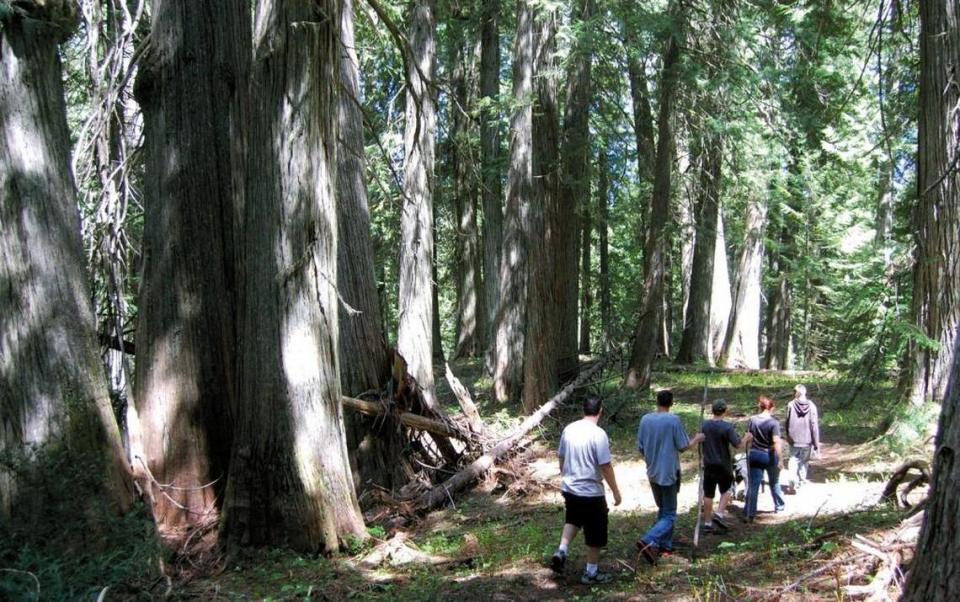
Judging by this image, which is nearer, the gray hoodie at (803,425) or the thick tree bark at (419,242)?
the gray hoodie at (803,425)

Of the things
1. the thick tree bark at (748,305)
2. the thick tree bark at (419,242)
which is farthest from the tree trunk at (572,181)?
the thick tree bark at (748,305)

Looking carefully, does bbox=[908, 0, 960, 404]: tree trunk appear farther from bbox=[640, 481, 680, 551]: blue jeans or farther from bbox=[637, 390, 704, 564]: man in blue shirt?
bbox=[640, 481, 680, 551]: blue jeans

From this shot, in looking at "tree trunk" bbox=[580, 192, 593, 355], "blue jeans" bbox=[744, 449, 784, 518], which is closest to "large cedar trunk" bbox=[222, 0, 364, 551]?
"blue jeans" bbox=[744, 449, 784, 518]

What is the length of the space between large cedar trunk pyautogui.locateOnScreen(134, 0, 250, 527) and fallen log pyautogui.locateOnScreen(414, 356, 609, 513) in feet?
9.61

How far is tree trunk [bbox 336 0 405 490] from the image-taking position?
34.4 ft

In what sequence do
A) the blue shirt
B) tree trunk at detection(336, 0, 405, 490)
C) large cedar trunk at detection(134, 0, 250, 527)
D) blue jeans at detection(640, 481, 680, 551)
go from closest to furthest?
blue jeans at detection(640, 481, 680, 551) → the blue shirt → large cedar trunk at detection(134, 0, 250, 527) → tree trunk at detection(336, 0, 405, 490)

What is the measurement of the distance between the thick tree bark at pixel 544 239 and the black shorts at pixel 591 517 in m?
8.28

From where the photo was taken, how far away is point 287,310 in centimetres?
817

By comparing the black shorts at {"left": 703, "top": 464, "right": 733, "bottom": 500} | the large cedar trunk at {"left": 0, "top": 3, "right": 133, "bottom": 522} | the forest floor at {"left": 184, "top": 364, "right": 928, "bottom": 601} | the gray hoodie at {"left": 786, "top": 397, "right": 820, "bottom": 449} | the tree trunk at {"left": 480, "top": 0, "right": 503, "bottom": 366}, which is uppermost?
the tree trunk at {"left": 480, "top": 0, "right": 503, "bottom": 366}

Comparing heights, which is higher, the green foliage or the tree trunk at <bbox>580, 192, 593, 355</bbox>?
the tree trunk at <bbox>580, 192, 593, 355</bbox>

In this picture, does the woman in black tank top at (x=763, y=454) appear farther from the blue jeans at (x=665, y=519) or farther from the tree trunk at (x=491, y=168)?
the tree trunk at (x=491, y=168)

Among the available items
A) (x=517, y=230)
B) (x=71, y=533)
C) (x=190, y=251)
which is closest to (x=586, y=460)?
(x=71, y=533)

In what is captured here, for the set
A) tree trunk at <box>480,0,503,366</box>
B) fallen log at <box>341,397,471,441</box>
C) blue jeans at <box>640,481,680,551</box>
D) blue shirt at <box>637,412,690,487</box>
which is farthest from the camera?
tree trunk at <box>480,0,503,366</box>

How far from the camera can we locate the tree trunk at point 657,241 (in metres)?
17.3
